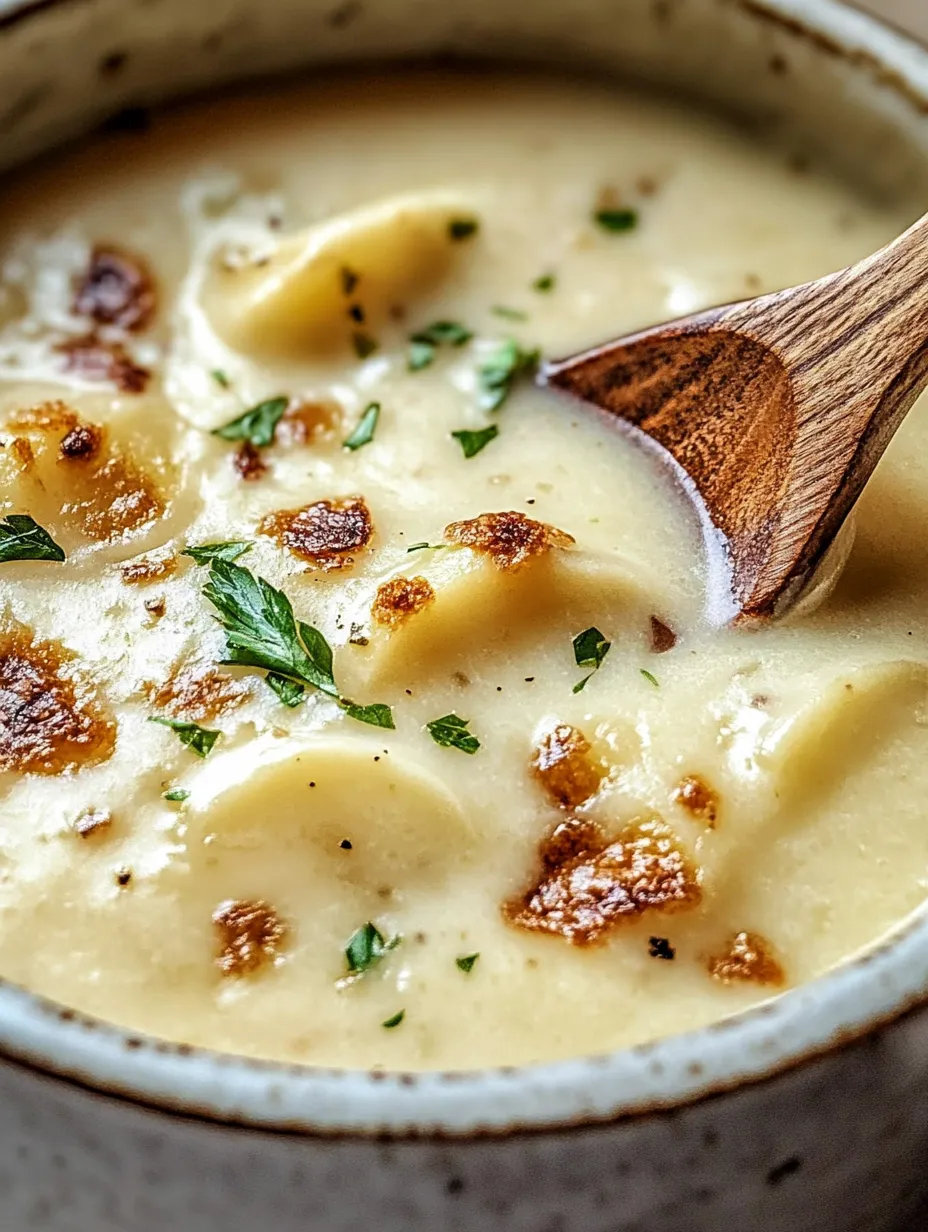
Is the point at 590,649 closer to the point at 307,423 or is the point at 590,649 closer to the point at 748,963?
the point at 748,963

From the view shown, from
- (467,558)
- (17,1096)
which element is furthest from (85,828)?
(467,558)

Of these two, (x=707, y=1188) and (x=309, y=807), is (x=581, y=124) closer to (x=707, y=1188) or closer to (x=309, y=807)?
(x=309, y=807)

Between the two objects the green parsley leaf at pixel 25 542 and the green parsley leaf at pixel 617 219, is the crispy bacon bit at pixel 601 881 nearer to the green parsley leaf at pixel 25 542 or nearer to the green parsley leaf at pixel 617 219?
the green parsley leaf at pixel 25 542

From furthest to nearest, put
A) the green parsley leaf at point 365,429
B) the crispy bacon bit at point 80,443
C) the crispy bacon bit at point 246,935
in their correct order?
the green parsley leaf at point 365,429 → the crispy bacon bit at point 80,443 → the crispy bacon bit at point 246,935

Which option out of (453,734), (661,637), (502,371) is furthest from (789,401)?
(453,734)

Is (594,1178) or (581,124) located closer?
(594,1178)

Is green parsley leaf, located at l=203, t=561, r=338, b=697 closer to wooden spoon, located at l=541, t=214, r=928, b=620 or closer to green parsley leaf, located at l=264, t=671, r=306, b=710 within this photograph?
green parsley leaf, located at l=264, t=671, r=306, b=710

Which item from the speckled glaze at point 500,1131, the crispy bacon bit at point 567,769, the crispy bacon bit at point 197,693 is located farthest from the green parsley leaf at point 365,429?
the speckled glaze at point 500,1131
